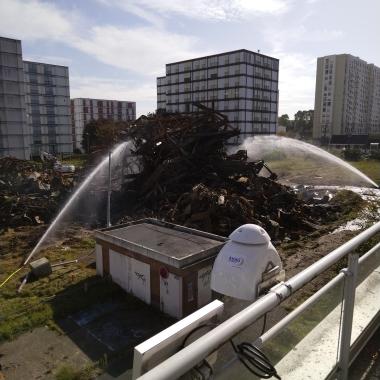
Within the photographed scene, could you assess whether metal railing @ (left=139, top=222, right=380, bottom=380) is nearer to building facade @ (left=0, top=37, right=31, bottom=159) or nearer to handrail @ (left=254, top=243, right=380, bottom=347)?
handrail @ (left=254, top=243, right=380, bottom=347)

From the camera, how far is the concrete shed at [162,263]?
6.40 m

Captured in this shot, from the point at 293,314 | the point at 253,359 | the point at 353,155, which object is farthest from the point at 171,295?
the point at 353,155

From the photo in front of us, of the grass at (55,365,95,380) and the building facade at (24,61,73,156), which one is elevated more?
the building facade at (24,61,73,156)

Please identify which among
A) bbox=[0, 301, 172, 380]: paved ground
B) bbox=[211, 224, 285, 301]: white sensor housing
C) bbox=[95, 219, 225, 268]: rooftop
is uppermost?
bbox=[211, 224, 285, 301]: white sensor housing

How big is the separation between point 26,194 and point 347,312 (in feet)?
54.2

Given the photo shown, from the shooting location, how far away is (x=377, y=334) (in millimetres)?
3555

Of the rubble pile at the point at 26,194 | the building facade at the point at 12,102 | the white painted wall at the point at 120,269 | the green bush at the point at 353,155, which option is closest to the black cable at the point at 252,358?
the white painted wall at the point at 120,269

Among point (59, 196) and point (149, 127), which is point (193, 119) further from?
point (59, 196)

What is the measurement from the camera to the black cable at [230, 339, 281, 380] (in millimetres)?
1780

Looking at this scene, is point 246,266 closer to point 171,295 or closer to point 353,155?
point 171,295

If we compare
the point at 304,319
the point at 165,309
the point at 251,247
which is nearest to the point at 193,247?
the point at 165,309

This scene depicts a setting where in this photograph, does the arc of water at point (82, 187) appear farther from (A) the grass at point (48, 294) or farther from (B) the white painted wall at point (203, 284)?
(B) the white painted wall at point (203, 284)

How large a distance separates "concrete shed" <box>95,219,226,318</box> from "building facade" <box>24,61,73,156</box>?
54.8 m

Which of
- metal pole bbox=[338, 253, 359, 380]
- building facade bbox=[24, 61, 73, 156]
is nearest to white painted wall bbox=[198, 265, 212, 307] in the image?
metal pole bbox=[338, 253, 359, 380]
